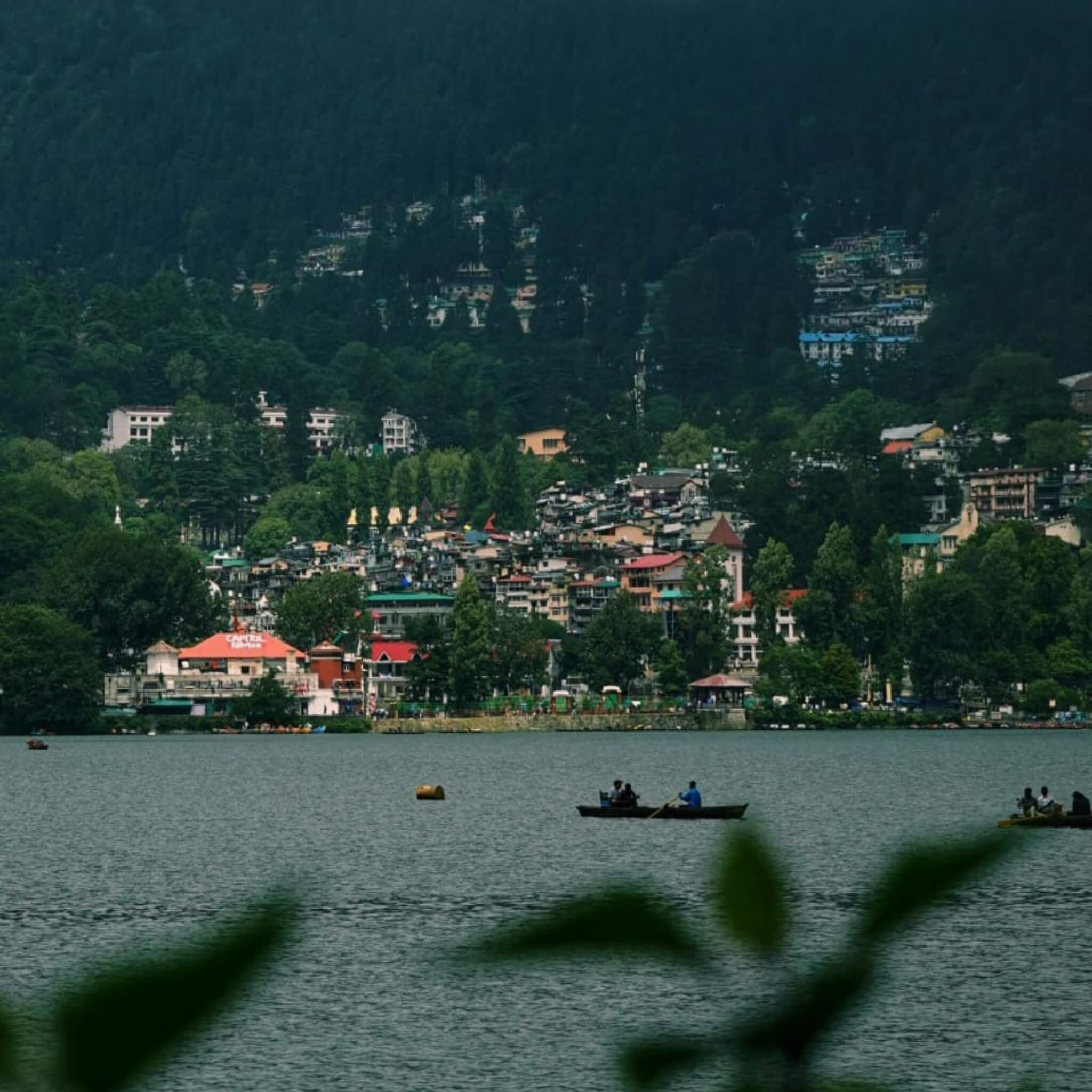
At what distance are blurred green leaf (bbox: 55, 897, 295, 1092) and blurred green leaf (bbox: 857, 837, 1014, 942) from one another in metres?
0.50

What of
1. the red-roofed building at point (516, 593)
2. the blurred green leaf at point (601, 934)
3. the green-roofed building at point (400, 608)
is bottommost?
the blurred green leaf at point (601, 934)

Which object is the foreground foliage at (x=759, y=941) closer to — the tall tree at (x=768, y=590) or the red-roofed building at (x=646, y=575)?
the tall tree at (x=768, y=590)

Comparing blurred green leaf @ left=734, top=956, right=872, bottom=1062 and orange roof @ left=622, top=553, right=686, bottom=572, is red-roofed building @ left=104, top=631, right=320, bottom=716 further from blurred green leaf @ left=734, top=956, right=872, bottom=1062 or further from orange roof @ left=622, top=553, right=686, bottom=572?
blurred green leaf @ left=734, top=956, right=872, bottom=1062

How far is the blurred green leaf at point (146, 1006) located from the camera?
93.4 inches

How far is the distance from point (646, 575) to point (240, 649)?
122 feet

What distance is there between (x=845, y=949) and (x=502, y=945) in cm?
29

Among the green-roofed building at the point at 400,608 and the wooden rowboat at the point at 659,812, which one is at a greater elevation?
the green-roofed building at the point at 400,608

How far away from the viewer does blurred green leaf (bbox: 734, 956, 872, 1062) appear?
247cm

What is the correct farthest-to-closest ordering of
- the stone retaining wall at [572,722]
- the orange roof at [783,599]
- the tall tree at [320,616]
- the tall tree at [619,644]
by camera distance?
the tall tree at [320,616] < the orange roof at [783,599] < the stone retaining wall at [572,722] < the tall tree at [619,644]

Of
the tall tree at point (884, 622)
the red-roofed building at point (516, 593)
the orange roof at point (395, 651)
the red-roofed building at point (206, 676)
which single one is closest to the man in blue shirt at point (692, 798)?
the red-roofed building at point (206, 676)

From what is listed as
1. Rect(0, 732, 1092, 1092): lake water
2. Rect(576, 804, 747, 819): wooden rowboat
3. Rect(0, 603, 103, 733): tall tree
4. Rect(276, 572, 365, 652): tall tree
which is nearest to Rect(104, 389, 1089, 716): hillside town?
Rect(276, 572, 365, 652): tall tree

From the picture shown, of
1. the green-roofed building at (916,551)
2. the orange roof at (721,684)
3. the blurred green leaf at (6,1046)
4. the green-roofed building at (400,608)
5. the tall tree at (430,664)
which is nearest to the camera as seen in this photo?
the blurred green leaf at (6,1046)

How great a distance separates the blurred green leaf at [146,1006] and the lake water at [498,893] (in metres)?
0.11

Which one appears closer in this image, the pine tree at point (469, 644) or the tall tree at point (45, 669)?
the tall tree at point (45, 669)
